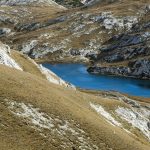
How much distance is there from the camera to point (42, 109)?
49562 mm

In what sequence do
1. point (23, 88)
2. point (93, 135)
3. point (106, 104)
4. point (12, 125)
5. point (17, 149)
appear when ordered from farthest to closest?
point (106, 104)
point (23, 88)
point (93, 135)
point (12, 125)
point (17, 149)

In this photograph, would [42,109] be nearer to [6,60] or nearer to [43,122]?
[43,122]

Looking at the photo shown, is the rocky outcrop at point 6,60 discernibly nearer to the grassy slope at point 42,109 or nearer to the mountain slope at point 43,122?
the mountain slope at point 43,122

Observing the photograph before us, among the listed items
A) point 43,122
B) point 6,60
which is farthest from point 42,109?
point 6,60

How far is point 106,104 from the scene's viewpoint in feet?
245

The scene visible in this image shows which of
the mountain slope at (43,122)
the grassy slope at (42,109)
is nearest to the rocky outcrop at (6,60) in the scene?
the mountain slope at (43,122)

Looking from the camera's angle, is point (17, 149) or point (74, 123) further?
point (74, 123)

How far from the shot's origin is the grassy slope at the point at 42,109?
4281cm

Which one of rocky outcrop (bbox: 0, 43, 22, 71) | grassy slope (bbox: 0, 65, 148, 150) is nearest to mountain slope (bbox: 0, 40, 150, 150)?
grassy slope (bbox: 0, 65, 148, 150)

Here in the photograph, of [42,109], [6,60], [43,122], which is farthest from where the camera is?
[6,60]

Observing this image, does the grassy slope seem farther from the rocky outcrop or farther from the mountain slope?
the rocky outcrop

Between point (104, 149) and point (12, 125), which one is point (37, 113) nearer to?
point (12, 125)

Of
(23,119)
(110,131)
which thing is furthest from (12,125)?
(110,131)

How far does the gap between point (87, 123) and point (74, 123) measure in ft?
5.77
